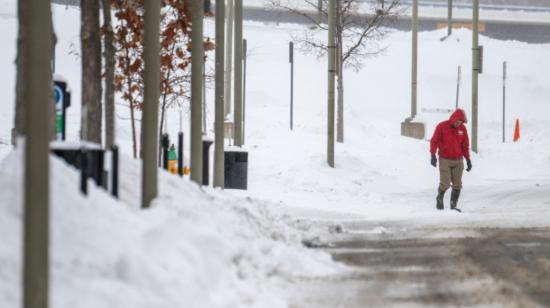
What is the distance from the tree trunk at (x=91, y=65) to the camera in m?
15.5

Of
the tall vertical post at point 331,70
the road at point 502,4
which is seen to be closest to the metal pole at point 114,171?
the tall vertical post at point 331,70

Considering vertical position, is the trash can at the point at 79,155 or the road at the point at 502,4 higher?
the road at the point at 502,4

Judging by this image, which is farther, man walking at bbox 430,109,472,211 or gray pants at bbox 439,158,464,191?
gray pants at bbox 439,158,464,191

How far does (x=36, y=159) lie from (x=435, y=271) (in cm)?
524

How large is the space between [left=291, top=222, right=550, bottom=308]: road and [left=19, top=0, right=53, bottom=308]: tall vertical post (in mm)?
2817

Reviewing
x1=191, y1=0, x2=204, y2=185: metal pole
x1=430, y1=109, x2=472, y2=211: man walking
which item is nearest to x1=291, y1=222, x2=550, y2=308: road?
x1=191, y1=0, x2=204, y2=185: metal pole

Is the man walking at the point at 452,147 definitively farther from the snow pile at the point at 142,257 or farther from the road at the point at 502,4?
the road at the point at 502,4

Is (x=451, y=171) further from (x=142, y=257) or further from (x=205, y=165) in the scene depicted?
(x=142, y=257)

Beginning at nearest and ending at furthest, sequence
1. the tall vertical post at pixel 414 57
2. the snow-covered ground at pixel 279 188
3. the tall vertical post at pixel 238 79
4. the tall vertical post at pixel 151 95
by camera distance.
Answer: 1. the snow-covered ground at pixel 279 188
2. the tall vertical post at pixel 151 95
3. the tall vertical post at pixel 238 79
4. the tall vertical post at pixel 414 57

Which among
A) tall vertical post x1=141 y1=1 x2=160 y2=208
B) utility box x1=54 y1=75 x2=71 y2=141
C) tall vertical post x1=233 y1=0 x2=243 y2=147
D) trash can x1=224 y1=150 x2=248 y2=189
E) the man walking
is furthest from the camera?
tall vertical post x1=233 y1=0 x2=243 y2=147

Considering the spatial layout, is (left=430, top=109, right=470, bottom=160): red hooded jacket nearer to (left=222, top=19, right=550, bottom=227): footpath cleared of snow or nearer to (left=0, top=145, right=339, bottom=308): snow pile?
(left=222, top=19, right=550, bottom=227): footpath cleared of snow

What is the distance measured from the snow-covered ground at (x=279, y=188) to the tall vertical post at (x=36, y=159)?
72 centimetres

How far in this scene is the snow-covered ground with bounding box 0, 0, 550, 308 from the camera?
7.58m

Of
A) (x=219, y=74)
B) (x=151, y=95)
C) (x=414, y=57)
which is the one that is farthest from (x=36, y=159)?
(x=414, y=57)
